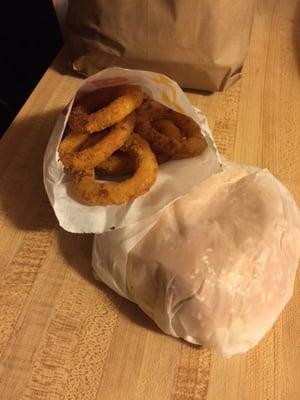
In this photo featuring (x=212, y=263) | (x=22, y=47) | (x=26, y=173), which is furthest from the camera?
(x=22, y=47)

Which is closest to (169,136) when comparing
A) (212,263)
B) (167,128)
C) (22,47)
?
(167,128)

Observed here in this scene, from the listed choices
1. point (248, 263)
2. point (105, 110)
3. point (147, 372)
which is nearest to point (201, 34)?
point (105, 110)

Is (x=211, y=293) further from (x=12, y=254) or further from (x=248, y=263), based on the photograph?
(x=12, y=254)

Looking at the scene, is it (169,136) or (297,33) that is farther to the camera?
(297,33)

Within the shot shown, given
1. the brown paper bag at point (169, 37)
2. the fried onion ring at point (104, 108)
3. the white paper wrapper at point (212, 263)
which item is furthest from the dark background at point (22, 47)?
the white paper wrapper at point (212, 263)

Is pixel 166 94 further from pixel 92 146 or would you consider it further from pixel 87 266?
pixel 87 266
